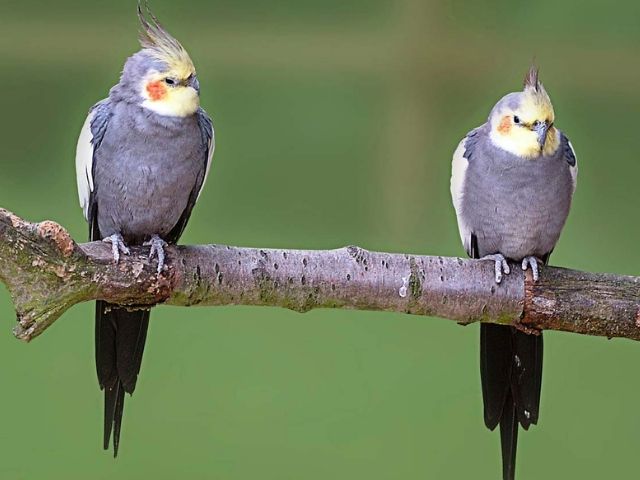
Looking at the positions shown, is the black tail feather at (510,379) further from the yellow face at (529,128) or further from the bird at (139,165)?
the bird at (139,165)

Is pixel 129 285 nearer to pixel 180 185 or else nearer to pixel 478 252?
pixel 180 185

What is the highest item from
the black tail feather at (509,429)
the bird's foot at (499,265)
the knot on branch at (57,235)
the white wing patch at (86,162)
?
the white wing patch at (86,162)

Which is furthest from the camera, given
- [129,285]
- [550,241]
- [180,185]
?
[550,241]

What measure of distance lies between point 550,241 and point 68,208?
1.30 m

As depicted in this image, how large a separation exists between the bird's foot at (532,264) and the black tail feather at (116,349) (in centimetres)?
62

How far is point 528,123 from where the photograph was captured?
1.62 meters

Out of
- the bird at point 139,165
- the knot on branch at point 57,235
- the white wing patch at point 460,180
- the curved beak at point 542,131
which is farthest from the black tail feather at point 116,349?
the curved beak at point 542,131

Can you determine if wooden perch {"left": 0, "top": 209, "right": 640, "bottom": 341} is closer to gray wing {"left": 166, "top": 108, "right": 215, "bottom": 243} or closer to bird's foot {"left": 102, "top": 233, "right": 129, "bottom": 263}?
bird's foot {"left": 102, "top": 233, "right": 129, "bottom": 263}

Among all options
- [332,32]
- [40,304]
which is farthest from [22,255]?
[332,32]

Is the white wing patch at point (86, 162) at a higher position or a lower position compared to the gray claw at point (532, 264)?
higher

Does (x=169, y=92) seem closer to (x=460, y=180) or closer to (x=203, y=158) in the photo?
(x=203, y=158)

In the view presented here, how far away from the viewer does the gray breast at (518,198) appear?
1.64 meters

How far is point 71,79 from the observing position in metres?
2.50

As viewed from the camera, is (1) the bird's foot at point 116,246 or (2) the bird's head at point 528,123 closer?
(1) the bird's foot at point 116,246
